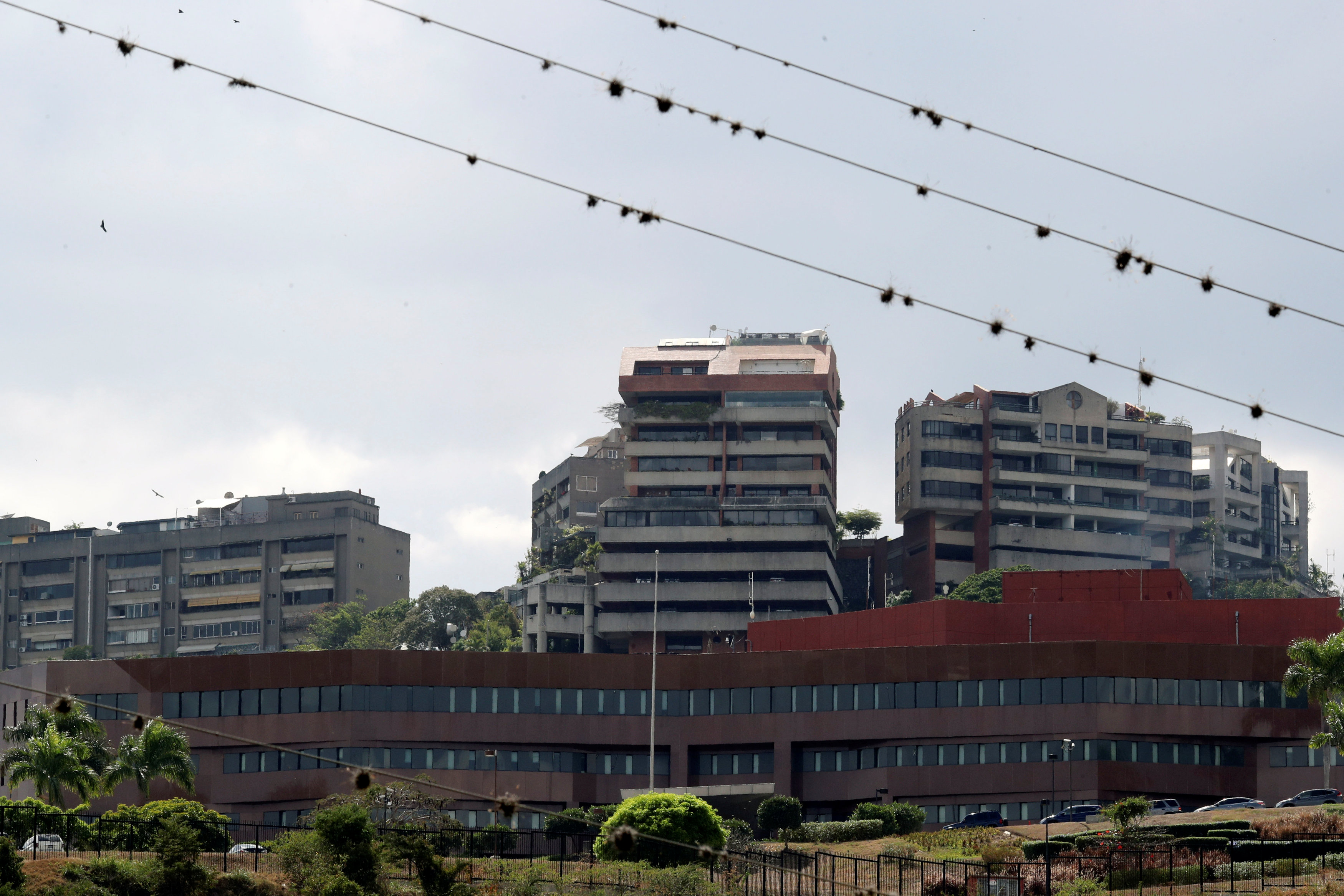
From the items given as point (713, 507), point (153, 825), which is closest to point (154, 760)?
point (153, 825)

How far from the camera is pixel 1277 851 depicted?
2373 inches

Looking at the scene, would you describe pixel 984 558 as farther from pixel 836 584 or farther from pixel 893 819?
pixel 893 819

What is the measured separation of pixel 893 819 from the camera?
8881 cm

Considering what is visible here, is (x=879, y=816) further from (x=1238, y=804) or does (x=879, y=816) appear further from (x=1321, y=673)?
(x=1321, y=673)

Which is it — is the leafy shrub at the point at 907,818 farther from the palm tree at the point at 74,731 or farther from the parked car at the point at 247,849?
the palm tree at the point at 74,731

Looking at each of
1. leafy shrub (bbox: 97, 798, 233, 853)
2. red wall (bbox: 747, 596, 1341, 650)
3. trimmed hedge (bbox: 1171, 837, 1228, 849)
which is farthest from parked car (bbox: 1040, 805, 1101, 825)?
leafy shrub (bbox: 97, 798, 233, 853)

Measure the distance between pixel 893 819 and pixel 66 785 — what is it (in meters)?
41.9

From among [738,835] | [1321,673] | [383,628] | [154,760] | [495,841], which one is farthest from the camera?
[383,628]

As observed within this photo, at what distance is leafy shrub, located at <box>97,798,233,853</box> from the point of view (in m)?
57.9

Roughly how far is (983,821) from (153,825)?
4704 cm

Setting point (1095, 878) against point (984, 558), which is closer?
point (1095, 878)

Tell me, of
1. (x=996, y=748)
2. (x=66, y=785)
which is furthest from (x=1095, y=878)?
(x=66, y=785)

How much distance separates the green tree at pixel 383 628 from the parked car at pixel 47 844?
121386 mm

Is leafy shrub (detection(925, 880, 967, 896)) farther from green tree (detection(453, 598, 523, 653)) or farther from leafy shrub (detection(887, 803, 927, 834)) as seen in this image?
green tree (detection(453, 598, 523, 653))
